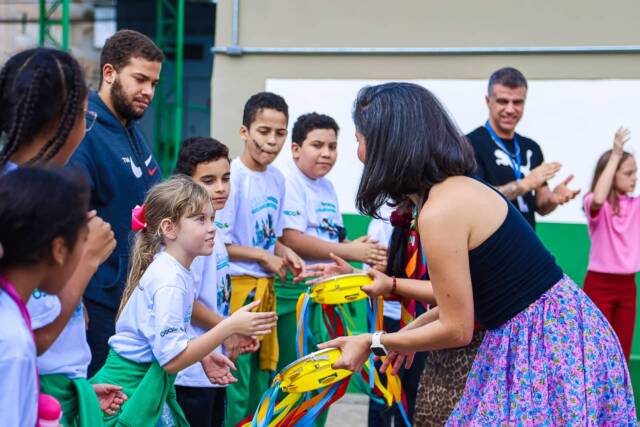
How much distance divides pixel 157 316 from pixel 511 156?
8.63ft

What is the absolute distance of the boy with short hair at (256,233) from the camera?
4.04 metres

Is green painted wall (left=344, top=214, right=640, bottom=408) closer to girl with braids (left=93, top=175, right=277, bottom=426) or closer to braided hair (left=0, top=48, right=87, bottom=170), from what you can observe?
girl with braids (left=93, top=175, right=277, bottom=426)

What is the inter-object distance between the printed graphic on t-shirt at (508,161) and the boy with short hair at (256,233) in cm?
126

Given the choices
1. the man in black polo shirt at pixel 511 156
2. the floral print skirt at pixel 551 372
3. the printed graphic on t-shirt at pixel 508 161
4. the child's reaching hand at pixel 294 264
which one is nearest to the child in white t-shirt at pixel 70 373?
the floral print skirt at pixel 551 372

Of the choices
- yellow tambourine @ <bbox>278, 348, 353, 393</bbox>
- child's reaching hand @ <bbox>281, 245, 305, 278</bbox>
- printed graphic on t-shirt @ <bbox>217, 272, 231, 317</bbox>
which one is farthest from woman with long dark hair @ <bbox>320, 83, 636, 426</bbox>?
child's reaching hand @ <bbox>281, 245, 305, 278</bbox>

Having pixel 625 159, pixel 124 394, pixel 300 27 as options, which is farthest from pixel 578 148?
pixel 124 394

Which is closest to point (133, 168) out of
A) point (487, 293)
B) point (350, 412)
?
point (487, 293)

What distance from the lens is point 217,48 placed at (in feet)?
20.1

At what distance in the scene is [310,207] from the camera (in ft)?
15.1

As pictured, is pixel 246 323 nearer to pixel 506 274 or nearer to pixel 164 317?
pixel 164 317

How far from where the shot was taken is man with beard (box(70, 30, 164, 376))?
11.0ft

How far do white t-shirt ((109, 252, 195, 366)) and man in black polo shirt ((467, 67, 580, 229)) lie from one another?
2145mm

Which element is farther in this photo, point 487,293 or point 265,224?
point 265,224

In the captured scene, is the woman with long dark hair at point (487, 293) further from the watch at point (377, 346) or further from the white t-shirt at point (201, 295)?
the white t-shirt at point (201, 295)
